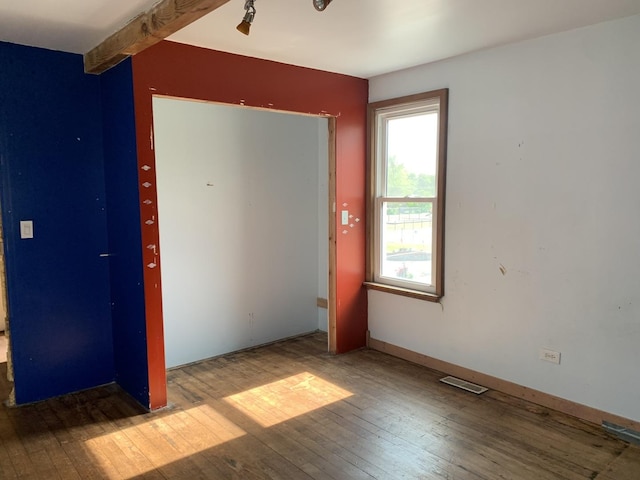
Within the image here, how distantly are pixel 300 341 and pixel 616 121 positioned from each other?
3.28 m

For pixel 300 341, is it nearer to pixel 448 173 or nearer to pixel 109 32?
pixel 448 173

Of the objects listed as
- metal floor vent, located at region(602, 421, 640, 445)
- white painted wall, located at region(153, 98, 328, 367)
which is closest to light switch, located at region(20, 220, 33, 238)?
white painted wall, located at region(153, 98, 328, 367)

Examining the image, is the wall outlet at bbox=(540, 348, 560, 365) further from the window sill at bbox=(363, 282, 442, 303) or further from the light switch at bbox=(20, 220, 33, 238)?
the light switch at bbox=(20, 220, 33, 238)

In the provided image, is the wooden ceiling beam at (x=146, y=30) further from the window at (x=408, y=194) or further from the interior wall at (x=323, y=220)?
the interior wall at (x=323, y=220)

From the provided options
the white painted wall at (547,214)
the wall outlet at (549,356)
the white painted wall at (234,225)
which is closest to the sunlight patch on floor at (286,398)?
the white painted wall at (234,225)

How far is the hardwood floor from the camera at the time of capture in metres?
2.50

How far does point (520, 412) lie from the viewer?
10.3 feet

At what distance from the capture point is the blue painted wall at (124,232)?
308 centimetres

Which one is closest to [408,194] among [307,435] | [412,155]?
[412,155]

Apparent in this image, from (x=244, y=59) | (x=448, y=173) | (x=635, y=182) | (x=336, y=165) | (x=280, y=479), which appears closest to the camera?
(x=280, y=479)

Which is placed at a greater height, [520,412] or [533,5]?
[533,5]

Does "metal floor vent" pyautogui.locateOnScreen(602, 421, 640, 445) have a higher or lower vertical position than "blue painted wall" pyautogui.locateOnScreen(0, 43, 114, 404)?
lower

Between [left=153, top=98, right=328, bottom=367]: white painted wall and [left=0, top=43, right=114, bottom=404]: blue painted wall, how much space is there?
1.78 feet

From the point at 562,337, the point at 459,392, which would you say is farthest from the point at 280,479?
the point at 562,337
